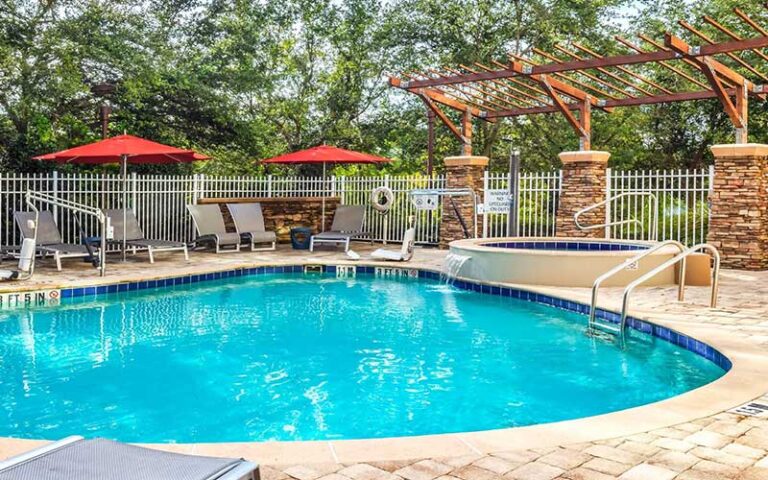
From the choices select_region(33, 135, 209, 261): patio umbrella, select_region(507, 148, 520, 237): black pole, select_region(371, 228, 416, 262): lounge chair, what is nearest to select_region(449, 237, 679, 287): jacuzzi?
select_region(371, 228, 416, 262): lounge chair

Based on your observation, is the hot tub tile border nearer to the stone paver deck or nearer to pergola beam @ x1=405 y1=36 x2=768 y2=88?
the stone paver deck

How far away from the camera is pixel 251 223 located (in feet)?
45.2

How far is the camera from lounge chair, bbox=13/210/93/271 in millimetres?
9992

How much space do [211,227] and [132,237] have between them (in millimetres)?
1759

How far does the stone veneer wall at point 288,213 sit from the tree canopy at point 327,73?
280cm

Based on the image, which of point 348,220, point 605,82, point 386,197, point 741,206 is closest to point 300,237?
point 348,220

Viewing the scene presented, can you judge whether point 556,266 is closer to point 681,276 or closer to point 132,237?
point 681,276

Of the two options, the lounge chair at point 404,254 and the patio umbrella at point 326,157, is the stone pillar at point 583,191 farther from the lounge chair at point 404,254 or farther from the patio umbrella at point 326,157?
the patio umbrella at point 326,157

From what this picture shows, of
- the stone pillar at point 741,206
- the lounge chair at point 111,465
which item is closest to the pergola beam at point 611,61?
the stone pillar at point 741,206

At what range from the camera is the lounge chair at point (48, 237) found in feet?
32.8

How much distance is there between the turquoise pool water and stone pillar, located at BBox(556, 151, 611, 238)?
4662 mm

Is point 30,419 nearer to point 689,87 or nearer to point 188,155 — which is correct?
point 188,155

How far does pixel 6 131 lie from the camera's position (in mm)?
14531

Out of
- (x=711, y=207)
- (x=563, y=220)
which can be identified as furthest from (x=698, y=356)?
(x=563, y=220)
